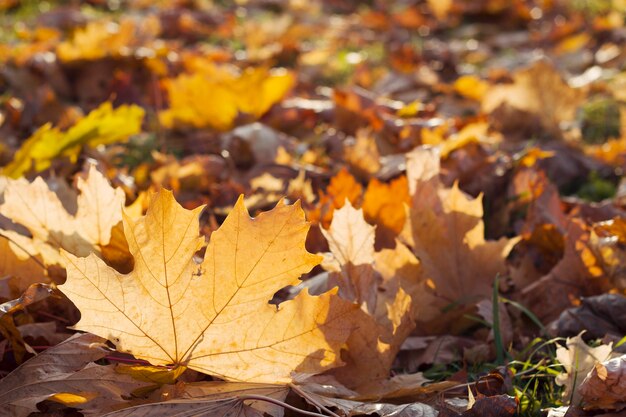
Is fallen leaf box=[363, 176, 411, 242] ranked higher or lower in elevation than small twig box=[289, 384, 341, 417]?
lower

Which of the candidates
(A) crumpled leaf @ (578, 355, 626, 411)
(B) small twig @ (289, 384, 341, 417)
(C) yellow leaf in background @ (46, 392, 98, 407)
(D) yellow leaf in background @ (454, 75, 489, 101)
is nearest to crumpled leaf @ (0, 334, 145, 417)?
(C) yellow leaf in background @ (46, 392, 98, 407)

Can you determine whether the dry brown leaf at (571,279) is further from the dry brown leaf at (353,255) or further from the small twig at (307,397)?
the small twig at (307,397)

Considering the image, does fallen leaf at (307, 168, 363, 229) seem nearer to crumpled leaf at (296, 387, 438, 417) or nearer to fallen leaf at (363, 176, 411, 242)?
fallen leaf at (363, 176, 411, 242)

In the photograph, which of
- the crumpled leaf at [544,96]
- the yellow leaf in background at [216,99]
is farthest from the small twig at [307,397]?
the crumpled leaf at [544,96]

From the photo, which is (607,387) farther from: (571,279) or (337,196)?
(337,196)

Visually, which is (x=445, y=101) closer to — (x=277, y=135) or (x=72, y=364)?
(x=277, y=135)

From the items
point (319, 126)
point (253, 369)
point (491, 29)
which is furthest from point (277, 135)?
point (491, 29)

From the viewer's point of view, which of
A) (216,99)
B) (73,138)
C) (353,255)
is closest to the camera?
(353,255)

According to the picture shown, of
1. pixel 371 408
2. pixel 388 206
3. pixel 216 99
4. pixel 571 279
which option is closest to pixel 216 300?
pixel 371 408
